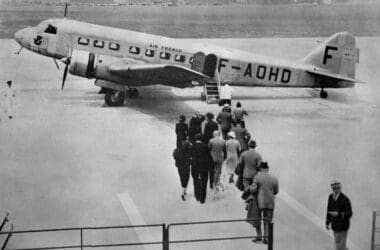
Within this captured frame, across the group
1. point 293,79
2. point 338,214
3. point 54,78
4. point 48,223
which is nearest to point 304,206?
point 338,214

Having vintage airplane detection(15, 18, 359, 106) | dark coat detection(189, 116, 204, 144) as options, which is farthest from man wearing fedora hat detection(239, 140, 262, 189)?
vintage airplane detection(15, 18, 359, 106)

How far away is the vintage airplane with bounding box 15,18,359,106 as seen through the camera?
63.2ft

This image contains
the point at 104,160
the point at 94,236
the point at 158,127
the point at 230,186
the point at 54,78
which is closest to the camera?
the point at 94,236

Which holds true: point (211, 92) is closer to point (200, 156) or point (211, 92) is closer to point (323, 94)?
point (323, 94)

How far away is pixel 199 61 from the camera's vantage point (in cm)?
2102

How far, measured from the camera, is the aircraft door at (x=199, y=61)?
21.0 m

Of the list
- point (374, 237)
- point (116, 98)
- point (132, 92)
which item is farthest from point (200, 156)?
point (132, 92)

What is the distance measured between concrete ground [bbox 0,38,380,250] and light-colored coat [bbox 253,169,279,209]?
703mm

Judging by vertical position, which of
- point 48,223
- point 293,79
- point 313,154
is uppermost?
point 293,79

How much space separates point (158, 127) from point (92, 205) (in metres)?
6.13

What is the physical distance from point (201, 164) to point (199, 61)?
33.5 ft

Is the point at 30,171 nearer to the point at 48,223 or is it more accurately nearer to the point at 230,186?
the point at 48,223

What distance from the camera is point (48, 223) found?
10594 millimetres

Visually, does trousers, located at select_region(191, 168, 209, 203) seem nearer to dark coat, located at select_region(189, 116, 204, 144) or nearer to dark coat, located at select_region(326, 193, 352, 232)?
dark coat, located at select_region(189, 116, 204, 144)
